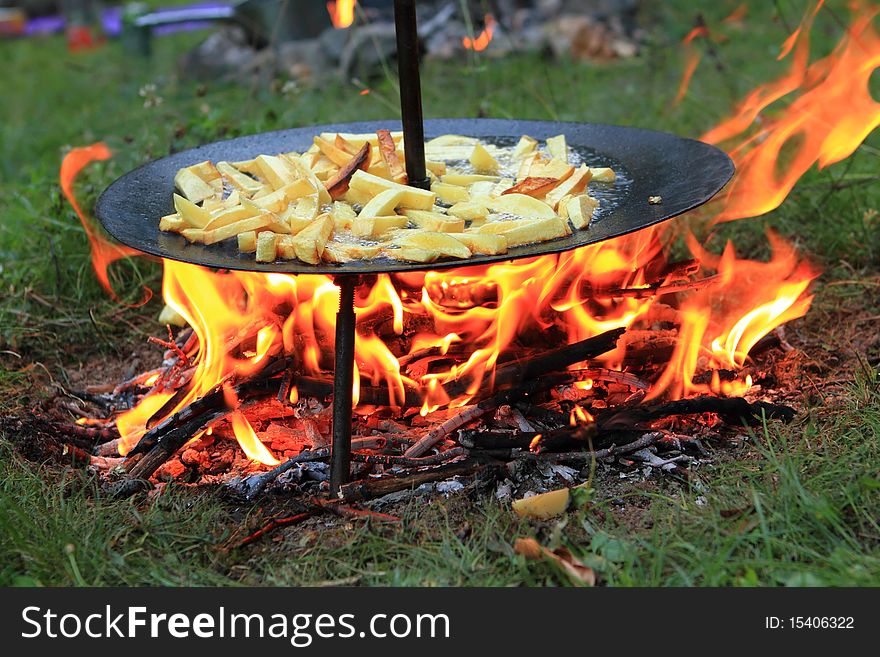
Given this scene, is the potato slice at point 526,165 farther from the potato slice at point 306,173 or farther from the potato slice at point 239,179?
the potato slice at point 239,179

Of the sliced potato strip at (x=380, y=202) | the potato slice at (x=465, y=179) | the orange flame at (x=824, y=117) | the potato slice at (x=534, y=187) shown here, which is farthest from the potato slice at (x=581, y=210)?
the orange flame at (x=824, y=117)

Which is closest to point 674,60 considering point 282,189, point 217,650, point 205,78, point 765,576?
point 205,78

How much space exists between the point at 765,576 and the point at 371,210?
56.4 inches

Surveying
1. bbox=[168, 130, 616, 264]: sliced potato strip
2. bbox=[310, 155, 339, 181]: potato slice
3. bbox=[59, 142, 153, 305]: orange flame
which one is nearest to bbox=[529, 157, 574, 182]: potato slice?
bbox=[168, 130, 616, 264]: sliced potato strip

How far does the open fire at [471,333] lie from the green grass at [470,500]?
320 mm

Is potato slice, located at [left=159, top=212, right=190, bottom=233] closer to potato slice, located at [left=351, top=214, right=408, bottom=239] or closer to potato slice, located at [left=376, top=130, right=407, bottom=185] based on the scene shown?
potato slice, located at [left=351, top=214, right=408, bottom=239]

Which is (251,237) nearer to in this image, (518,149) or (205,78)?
(518,149)

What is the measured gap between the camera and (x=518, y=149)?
3.14m

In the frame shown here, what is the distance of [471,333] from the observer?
308 centimetres

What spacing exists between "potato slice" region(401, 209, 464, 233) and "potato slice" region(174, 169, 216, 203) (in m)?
0.67

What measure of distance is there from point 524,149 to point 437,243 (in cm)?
97

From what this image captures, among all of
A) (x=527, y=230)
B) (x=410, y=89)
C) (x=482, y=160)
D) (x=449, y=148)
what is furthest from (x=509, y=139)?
(x=527, y=230)

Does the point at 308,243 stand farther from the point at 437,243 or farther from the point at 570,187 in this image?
the point at 570,187

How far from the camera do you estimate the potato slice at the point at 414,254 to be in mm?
2260
